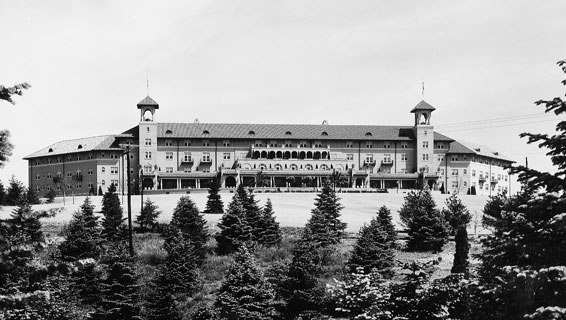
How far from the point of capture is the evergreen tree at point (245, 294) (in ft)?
89.4

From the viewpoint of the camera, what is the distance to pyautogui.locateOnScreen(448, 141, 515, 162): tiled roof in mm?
112125

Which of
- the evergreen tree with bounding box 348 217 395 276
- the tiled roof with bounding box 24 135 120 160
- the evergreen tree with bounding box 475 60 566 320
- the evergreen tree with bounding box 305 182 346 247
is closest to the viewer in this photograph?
the evergreen tree with bounding box 475 60 566 320

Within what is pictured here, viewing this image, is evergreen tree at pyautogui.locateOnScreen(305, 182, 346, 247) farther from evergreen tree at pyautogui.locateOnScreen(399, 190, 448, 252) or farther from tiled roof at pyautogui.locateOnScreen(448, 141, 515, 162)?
tiled roof at pyautogui.locateOnScreen(448, 141, 515, 162)

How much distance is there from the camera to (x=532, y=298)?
34.8ft

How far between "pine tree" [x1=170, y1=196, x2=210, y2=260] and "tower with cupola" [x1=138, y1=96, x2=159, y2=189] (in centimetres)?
5631

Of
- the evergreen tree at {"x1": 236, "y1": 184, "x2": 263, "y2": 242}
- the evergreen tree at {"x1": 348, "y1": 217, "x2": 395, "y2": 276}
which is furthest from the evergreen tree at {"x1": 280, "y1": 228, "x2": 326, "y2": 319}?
the evergreen tree at {"x1": 236, "y1": 184, "x2": 263, "y2": 242}

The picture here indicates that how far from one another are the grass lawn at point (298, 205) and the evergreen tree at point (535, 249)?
42668 mm

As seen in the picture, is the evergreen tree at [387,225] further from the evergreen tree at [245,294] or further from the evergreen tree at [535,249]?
the evergreen tree at [535,249]

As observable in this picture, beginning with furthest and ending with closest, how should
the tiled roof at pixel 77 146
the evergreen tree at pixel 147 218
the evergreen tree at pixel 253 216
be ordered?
the tiled roof at pixel 77 146 → the evergreen tree at pixel 147 218 → the evergreen tree at pixel 253 216

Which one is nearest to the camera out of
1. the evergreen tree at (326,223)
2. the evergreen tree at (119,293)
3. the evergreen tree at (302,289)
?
the evergreen tree at (119,293)

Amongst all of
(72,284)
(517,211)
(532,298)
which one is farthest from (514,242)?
(72,284)

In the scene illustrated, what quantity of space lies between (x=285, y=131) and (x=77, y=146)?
3722cm

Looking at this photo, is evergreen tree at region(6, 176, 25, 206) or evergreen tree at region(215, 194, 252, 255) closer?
evergreen tree at region(215, 194, 252, 255)

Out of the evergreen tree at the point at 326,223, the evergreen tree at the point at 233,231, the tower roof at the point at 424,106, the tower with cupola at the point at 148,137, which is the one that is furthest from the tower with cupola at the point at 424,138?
the evergreen tree at the point at 233,231
